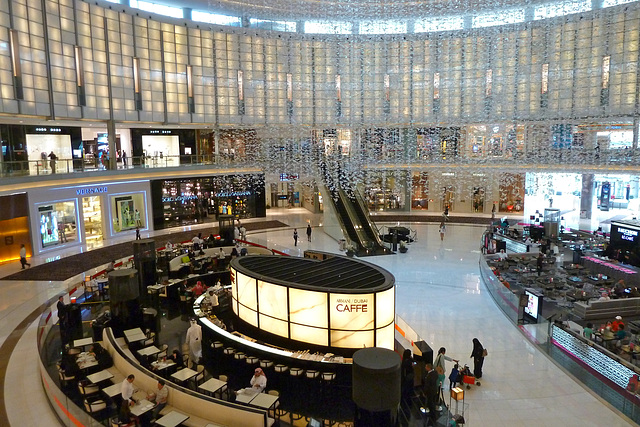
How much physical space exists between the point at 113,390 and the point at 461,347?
766 centimetres

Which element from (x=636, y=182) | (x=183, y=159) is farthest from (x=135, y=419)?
(x=636, y=182)

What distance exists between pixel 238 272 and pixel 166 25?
22.7 meters

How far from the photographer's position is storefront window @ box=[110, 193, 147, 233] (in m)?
24.4

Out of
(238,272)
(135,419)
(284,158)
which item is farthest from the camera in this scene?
(284,158)

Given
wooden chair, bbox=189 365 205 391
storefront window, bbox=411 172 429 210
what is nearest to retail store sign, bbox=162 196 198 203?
storefront window, bbox=411 172 429 210

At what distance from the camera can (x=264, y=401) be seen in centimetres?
721

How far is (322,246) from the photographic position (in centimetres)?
2212

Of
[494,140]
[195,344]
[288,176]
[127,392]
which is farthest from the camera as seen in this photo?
[494,140]

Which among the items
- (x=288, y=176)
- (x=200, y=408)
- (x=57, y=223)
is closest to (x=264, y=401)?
(x=200, y=408)

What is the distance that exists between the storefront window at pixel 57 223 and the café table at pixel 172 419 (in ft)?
54.1

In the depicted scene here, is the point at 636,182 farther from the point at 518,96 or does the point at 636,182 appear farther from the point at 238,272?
the point at 238,272

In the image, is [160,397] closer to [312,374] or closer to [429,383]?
[312,374]

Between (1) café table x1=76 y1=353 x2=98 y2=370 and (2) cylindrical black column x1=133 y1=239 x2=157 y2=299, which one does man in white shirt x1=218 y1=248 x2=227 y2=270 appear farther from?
(1) café table x1=76 y1=353 x2=98 y2=370

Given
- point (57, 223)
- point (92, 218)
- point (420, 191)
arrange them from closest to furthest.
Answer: point (57, 223) < point (92, 218) < point (420, 191)
